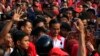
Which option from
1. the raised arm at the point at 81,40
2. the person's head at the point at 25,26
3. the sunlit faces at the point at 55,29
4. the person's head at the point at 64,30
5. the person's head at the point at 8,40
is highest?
the raised arm at the point at 81,40

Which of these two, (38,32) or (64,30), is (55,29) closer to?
(38,32)

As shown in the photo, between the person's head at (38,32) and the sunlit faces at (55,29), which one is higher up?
the sunlit faces at (55,29)

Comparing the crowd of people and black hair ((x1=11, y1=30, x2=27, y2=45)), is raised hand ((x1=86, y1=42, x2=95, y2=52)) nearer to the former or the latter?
the crowd of people

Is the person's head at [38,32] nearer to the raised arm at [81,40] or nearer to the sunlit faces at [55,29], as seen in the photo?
the sunlit faces at [55,29]

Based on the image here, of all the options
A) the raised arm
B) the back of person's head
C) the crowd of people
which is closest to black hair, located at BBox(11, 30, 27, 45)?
the crowd of people

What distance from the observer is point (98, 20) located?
13016 millimetres

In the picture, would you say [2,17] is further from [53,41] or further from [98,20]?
[53,41]

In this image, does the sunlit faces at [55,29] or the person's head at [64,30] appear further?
the person's head at [64,30]

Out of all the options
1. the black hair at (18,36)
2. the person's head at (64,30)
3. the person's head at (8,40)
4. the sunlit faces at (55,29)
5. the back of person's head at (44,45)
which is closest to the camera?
the black hair at (18,36)

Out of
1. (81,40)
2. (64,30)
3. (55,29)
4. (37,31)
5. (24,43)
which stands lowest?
(64,30)

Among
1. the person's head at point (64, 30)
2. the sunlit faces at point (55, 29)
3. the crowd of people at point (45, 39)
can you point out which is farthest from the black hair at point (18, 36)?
the person's head at point (64, 30)

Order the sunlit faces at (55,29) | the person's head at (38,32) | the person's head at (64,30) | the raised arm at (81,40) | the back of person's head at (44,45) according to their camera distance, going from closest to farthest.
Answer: the raised arm at (81,40) → the back of person's head at (44,45) → the sunlit faces at (55,29) → the person's head at (38,32) → the person's head at (64,30)

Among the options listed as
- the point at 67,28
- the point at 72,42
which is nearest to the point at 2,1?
the point at 67,28

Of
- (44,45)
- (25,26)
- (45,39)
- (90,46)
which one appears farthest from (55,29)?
(90,46)
